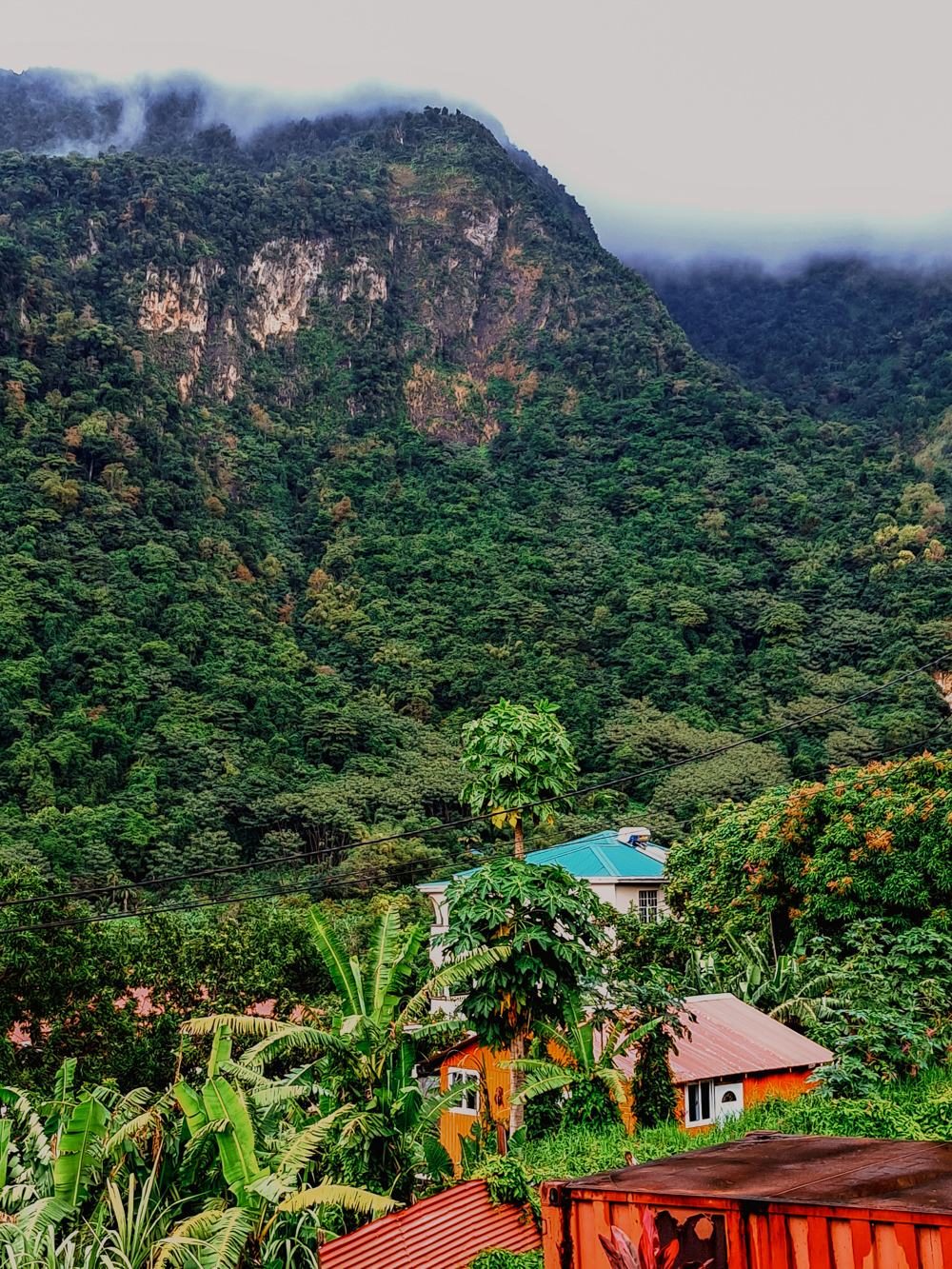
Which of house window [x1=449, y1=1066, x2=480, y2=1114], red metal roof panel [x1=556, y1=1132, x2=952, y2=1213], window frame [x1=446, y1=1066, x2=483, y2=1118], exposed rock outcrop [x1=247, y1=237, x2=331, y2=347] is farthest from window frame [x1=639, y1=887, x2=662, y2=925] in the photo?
exposed rock outcrop [x1=247, y1=237, x2=331, y2=347]

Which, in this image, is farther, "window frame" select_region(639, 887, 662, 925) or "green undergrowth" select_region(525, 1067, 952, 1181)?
"window frame" select_region(639, 887, 662, 925)

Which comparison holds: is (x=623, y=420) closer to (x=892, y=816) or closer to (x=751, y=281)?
(x=751, y=281)

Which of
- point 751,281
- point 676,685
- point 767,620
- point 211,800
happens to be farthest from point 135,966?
point 751,281

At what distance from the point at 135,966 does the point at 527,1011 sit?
10.9m

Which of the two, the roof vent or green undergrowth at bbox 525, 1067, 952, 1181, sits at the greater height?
the roof vent

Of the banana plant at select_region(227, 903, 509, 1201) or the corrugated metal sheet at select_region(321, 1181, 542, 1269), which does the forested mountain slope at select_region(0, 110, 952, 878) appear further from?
the corrugated metal sheet at select_region(321, 1181, 542, 1269)

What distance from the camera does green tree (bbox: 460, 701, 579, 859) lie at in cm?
1550

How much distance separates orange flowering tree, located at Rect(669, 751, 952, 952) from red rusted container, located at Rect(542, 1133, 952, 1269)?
51.5 feet

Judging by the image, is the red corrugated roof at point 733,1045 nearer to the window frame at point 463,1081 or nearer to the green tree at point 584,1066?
the green tree at point 584,1066

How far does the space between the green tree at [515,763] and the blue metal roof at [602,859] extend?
18910 millimetres

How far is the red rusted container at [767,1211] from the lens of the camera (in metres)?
6.25

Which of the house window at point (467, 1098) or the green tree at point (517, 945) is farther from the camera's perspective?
the house window at point (467, 1098)

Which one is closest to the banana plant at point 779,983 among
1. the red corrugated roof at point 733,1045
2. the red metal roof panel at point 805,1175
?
the red corrugated roof at point 733,1045

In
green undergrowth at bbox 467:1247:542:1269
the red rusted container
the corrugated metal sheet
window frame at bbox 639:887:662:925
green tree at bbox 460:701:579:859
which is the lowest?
green undergrowth at bbox 467:1247:542:1269
